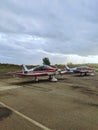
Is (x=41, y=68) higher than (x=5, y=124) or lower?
higher

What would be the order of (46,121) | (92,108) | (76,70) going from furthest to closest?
(76,70) < (92,108) < (46,121)

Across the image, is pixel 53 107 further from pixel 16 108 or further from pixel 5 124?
pixel 5 124

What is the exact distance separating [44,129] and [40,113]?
257 centimetres

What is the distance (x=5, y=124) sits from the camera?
8.37 meters

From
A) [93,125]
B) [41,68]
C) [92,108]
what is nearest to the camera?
[93,125]

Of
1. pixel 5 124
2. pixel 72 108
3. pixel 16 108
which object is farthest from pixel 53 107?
pixel 5 124

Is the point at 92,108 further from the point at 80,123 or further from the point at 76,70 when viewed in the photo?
the point at 76,70

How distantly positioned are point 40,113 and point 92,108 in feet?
9.12

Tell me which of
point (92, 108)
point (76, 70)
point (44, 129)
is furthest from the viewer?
point (76, 70)

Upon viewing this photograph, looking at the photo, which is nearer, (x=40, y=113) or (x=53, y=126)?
(x=53, y=126)

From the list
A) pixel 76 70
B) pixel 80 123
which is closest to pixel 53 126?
pixel 80 123

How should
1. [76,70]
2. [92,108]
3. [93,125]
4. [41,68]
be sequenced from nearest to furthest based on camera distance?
[93,125] < [92,108] < [41,68] < [76,70]

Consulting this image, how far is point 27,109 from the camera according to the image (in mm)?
11117

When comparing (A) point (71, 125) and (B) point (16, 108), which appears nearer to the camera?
(A) point (71, 125)
